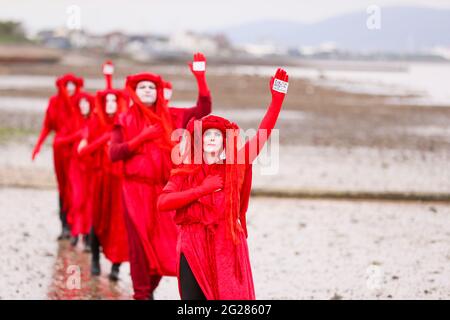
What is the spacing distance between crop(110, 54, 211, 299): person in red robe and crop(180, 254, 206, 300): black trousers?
227 cm

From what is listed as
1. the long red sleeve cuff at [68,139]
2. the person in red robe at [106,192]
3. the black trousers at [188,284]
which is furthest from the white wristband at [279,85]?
the long red sleeve cuff at [68,139]

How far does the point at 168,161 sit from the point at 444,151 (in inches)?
528

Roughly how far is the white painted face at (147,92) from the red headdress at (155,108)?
30 mm

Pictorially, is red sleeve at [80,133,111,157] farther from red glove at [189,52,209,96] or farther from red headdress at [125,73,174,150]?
red glove at [189,52,209,96]

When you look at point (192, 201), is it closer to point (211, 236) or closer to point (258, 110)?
point (211, 236)

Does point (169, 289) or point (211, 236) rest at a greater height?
point (211, 236)

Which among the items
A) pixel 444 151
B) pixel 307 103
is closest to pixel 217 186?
pixel 444 151

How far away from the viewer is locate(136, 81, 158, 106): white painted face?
8.28 metres

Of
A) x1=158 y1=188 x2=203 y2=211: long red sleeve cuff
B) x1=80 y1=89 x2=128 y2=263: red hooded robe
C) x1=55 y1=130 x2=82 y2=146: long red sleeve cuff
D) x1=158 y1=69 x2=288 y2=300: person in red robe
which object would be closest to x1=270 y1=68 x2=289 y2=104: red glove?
x1=158 y1=69 x2=288 y2=300: person in red robe

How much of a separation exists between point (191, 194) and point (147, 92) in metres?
2.64

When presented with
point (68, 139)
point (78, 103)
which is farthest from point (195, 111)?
point (68, 139)

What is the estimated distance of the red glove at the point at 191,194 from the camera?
5770 mm

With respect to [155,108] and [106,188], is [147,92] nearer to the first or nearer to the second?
[155,108]

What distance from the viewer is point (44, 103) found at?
1281 inches
